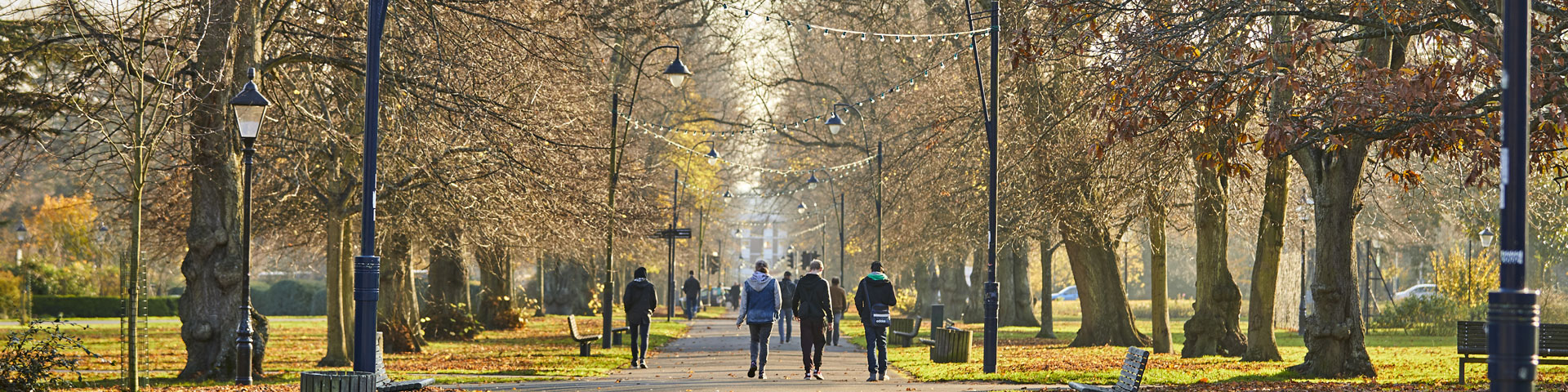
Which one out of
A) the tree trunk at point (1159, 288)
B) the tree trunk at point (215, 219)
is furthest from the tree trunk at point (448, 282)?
the tree trunk at point (1159, 288)

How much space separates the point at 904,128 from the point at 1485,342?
17.0 m

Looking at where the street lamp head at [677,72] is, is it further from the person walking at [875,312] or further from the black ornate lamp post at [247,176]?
the black ornate lamp post at [247,176]

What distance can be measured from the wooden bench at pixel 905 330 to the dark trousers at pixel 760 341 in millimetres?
9416

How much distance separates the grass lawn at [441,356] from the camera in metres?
18.5

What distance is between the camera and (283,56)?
56.3 ft

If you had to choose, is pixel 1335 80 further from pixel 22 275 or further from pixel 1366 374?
pixel 22 275

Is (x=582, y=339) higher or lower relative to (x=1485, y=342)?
lower

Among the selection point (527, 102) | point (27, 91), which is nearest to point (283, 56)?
point (27, 91)

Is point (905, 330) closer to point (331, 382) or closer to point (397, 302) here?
point (397, 302)

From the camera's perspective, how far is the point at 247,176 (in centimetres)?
1516

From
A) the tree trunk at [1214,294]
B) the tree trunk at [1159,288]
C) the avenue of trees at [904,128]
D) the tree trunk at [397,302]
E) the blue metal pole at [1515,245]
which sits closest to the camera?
the blue metal pole at [1515,245]

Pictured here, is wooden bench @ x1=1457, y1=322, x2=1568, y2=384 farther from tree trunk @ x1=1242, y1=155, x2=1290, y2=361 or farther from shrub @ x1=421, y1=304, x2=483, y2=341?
shrub @ x1=421, y1=304, x2=483, y2=341

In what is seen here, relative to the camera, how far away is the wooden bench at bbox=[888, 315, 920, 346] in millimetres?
26656

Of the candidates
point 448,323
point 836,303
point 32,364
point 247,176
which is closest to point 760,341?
point 247,176
